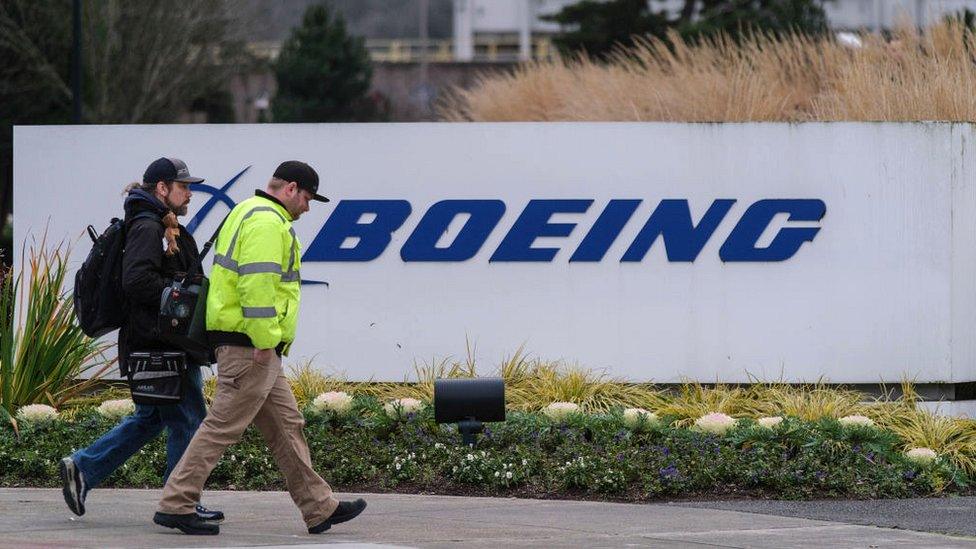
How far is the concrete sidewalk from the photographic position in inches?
333

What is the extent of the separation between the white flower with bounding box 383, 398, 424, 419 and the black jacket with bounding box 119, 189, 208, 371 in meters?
3.00

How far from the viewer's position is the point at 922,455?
36.6 feet

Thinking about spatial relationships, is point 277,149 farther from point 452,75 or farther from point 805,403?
point 452,75

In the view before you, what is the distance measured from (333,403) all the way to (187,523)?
359cm

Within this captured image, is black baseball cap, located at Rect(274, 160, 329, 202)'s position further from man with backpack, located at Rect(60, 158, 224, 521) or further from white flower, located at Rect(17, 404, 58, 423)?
white flower, located at Rect(17, 404, 58, 423)

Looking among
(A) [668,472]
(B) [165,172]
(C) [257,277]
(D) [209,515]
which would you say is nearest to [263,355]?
(C) [257,277]

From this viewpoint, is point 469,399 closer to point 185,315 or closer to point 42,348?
point 185,315

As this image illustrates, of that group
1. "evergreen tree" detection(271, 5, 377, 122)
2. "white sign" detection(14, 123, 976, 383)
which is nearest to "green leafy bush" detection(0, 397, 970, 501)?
"white sign" detection(14, 123, 976, 383)

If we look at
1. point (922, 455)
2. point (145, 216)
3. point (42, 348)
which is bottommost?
point (922, 455)

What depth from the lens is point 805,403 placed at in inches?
494

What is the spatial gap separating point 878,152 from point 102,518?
7.30 meters

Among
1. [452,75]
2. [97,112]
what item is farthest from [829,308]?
[452,75]

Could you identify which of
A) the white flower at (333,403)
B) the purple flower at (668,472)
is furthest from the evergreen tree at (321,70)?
the purple flower at (668,472)

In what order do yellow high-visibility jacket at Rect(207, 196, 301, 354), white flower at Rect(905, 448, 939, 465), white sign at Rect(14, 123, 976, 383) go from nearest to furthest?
yellow high-visibility jacket at Rect(207, 196, 301, 354) < white flower at Rect(905, 448, 939, 465) < white sign at Rect(14, 123, 976, 383)
